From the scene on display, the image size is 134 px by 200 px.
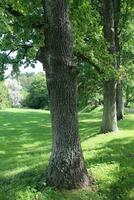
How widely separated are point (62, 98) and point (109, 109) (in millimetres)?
10412

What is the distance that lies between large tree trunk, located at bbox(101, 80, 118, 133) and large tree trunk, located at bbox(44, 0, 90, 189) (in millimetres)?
10019

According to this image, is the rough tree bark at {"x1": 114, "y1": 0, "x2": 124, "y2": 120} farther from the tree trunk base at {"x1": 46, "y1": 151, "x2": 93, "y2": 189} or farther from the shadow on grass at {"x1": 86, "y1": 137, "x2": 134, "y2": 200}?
the tree trunk base at {"x1": 46, "y1": 151, "x2": 93, "y2": 189}

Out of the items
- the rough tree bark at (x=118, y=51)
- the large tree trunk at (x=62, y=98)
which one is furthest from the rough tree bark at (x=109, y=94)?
the large tree trunk at (x=62, y=98)

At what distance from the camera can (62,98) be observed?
32.1 feet

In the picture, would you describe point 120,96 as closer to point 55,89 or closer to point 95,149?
point 95,149

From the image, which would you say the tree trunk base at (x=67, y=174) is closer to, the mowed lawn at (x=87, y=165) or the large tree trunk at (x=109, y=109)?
the mowed lawn at (x=87, y=165)

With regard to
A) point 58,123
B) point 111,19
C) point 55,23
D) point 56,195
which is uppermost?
point 111,19

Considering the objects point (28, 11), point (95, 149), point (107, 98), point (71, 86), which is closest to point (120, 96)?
point (107, 98)

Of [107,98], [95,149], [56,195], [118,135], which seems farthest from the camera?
[107,98]

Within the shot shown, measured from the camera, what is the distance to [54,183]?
9758mm

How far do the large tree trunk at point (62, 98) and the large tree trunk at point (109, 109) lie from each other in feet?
32.9

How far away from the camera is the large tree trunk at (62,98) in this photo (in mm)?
9719

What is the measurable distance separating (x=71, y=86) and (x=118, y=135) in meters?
9.14

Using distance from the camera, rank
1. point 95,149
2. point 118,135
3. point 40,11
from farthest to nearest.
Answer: point 118,135 < point 95,149 < point 40,11
